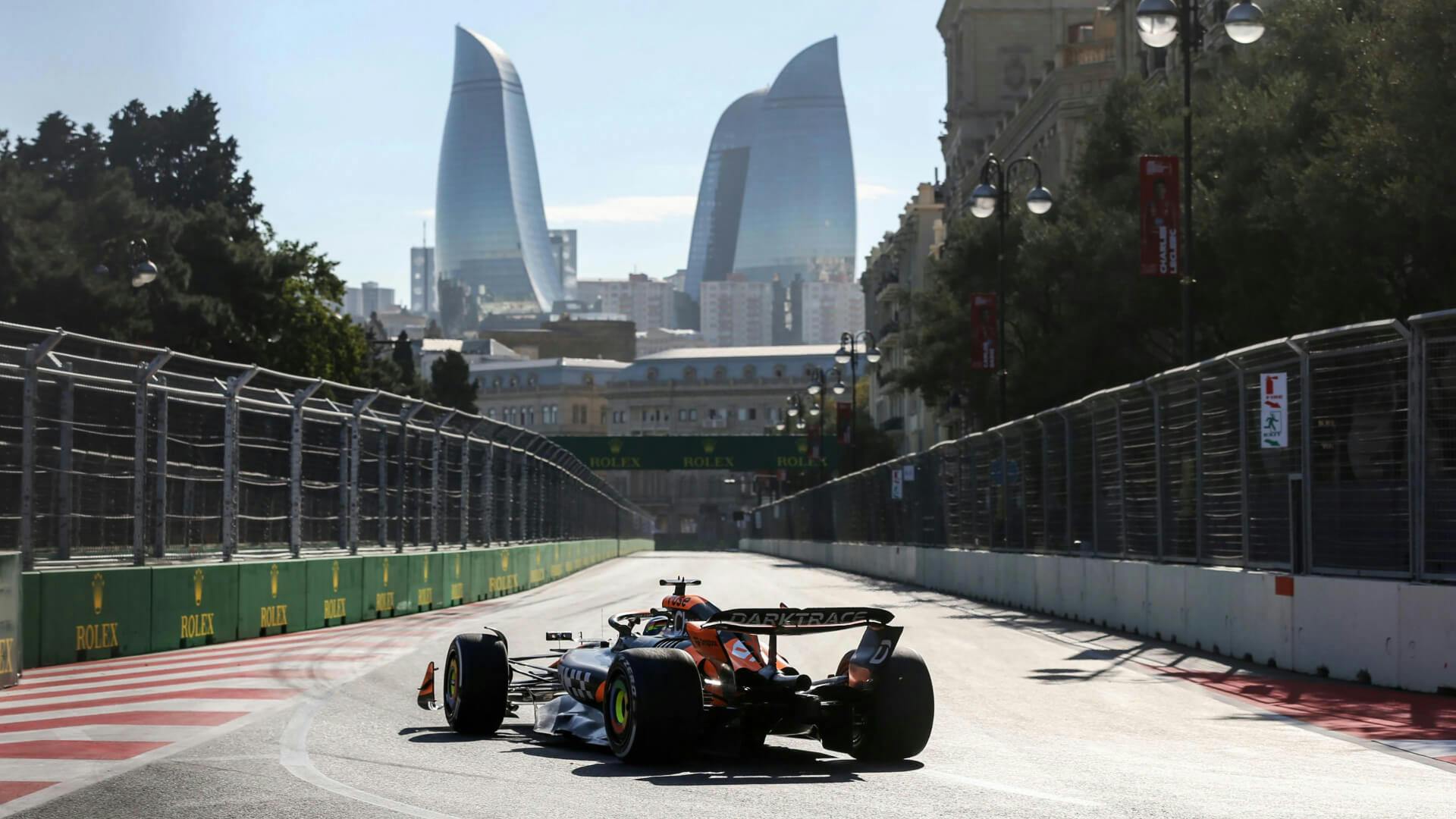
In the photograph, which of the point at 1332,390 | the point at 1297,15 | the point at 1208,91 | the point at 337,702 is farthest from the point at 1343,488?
the point at 1208,91

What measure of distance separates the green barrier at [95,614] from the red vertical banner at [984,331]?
29.7 metres

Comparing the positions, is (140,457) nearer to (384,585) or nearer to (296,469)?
(296,469)

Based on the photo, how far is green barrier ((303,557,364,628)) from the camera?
21.6 meters

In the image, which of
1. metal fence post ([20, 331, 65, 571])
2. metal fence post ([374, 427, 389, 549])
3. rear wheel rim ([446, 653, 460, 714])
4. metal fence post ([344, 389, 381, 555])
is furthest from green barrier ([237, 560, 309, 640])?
rear wheel rim ([446, 653, 460, 714])

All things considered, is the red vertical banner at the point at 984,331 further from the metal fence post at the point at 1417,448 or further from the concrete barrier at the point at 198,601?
the metal fence post at the point at 1417,448

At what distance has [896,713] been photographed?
9.42 meters

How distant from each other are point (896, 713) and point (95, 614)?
9243mm

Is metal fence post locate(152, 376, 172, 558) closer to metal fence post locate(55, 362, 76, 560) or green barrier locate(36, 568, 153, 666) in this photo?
green barrier locate(36, 568, 153, 666)

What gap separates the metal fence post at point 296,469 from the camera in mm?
21188

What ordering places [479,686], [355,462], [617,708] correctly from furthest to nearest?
[355,462] → [479,686] → [617,708]

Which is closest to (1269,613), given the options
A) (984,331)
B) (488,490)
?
(488,490)

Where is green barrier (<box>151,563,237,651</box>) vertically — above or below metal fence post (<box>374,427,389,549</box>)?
below

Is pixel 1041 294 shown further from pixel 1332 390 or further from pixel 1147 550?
pixel 1332 390

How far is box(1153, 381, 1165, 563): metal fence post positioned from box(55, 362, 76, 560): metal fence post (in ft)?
34.9
